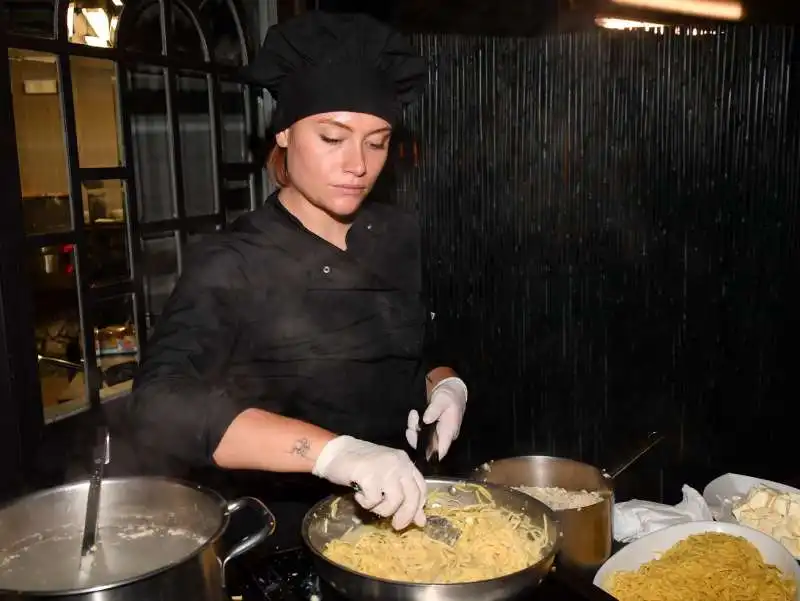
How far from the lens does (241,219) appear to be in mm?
2186

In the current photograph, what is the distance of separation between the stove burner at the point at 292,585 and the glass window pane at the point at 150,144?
7.07 feet

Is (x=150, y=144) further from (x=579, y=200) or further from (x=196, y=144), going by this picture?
(x=579, y=200)

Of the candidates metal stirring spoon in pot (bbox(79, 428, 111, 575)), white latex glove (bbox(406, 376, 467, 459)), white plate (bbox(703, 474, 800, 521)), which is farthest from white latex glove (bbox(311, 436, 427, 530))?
white plate (bbox(703, 474, 800, 521))

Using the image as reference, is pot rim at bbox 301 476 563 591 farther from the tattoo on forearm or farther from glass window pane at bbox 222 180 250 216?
glass window pane at bbox 222 180 250 216

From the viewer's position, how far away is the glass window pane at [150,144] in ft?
10.6

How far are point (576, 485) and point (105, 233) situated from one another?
7.12ft

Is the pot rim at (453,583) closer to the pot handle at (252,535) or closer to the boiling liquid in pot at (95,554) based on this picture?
the pot handle at (252,535)

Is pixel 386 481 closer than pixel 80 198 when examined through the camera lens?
Yes

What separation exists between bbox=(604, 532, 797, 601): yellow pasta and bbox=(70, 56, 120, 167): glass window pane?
8.24 ft

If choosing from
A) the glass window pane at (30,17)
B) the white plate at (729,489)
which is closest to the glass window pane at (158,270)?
the glass window pane at (30,17)

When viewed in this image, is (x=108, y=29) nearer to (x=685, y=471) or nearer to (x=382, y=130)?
(x=382, y=130)

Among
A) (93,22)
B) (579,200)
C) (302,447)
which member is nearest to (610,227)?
(579,200)

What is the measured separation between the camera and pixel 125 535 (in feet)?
4.43

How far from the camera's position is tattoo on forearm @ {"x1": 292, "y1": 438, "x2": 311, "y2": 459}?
5.05 feet
